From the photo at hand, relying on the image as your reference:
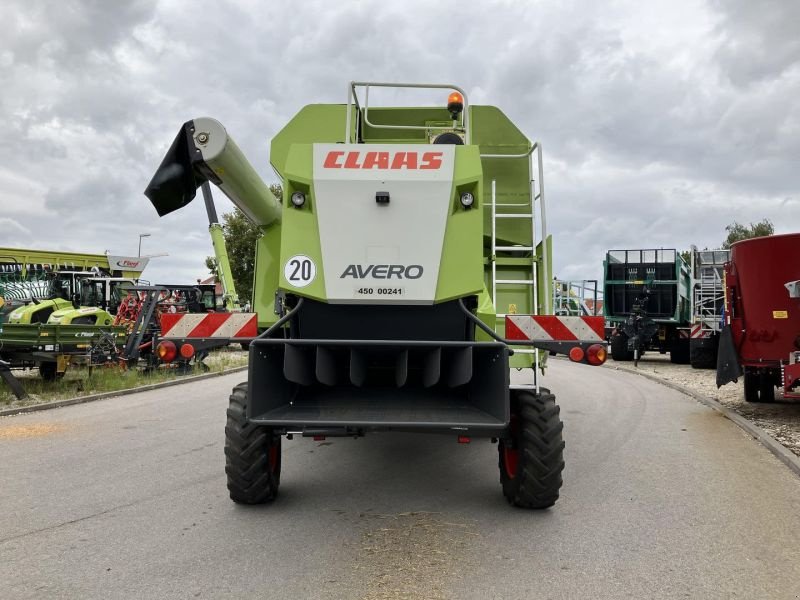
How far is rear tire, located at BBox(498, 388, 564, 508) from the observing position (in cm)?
464

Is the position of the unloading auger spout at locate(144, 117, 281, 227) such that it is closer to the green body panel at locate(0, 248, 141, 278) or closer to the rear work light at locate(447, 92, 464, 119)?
the rear work light at locate(447, 92, 464, 119)

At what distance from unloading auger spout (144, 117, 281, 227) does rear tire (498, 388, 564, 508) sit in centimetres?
285

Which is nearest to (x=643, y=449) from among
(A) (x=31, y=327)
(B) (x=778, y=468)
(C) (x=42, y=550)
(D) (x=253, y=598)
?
(B) (x=778, y=468)

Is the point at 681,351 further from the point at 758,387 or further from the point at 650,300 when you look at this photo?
the point at 758,387

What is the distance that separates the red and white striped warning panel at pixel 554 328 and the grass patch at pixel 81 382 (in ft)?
30.6

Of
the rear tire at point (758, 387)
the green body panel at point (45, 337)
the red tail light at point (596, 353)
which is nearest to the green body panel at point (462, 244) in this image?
the red tail light at point (596, 353)

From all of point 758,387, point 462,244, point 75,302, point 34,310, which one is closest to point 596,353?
point 462,244

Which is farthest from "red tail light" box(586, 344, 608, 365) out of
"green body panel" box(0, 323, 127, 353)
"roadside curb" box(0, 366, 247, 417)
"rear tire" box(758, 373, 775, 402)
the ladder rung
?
"green body panel" box(0, 323, 127, 353)

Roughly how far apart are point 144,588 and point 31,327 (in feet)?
35.6

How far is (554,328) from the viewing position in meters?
4.80

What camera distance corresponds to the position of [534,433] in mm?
4668

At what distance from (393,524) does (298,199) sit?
8.26ft

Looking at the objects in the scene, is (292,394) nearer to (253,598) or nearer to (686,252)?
(253,598)

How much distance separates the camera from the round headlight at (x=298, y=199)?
→ 15.5 feet
